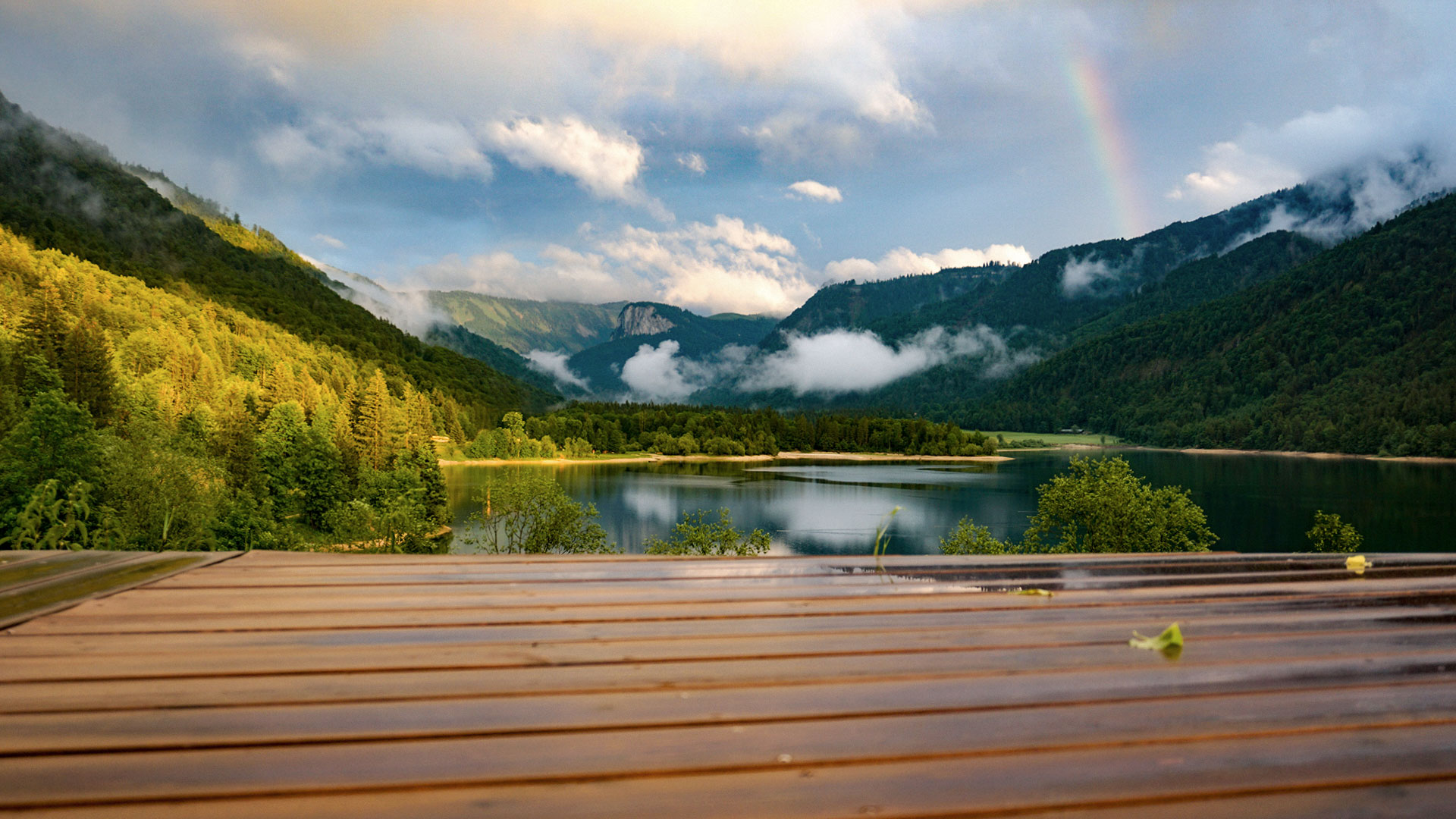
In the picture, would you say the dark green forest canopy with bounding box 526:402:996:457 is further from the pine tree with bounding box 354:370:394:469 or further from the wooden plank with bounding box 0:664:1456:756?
the wooden plank with bounding box 0:664:1456:756

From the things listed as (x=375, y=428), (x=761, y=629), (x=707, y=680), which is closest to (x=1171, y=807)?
(x=707, y=680)

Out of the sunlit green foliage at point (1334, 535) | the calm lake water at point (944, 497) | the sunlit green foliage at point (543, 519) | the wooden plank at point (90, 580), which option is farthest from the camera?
the calm lake water at point (944, 497)

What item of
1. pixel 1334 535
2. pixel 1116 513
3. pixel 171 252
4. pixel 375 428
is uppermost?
pixel 171 252

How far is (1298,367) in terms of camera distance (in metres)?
137

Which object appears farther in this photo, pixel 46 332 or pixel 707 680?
pixel 46 332

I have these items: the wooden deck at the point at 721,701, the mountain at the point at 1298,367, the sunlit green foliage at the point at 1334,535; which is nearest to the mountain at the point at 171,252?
the sunlit green foliage at the point at 1334,535

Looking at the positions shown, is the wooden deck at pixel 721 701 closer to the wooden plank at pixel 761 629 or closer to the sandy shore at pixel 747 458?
the wooden plank at pixel 761 629

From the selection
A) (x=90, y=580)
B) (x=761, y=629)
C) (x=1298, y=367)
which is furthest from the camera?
(x=1298, y=367)

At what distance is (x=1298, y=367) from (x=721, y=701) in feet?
574

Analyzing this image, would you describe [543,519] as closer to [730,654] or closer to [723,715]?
[730,654]

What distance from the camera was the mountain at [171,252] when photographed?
104m

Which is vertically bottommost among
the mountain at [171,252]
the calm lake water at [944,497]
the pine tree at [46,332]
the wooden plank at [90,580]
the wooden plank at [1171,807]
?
the calm lake water at [944,497]

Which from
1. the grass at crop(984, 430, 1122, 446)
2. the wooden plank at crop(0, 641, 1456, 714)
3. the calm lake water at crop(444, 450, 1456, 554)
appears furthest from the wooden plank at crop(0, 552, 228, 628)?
the grass at crop(984, 430, 1122, 446)

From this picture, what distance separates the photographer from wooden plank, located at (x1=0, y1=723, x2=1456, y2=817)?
4.13 ft
